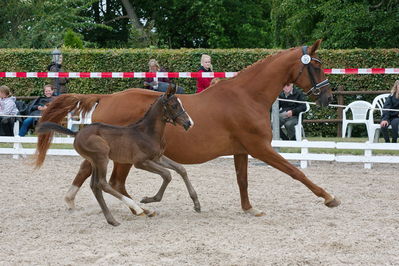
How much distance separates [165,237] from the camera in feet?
20.4

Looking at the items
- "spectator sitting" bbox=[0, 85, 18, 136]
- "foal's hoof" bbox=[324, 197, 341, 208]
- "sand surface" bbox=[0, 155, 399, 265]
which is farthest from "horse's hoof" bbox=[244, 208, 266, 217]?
"spectator sitting" bbox=[0, 85, 18, 136]

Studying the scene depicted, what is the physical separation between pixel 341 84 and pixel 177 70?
3.86 m

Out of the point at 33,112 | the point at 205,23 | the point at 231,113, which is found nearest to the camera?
the point at 231,113

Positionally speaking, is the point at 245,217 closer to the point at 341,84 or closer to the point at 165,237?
the point at 165,237

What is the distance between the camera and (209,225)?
268 inches

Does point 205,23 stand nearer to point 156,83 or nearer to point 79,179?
point 156,83

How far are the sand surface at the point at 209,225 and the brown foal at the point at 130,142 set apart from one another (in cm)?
42

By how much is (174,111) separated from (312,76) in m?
1.71

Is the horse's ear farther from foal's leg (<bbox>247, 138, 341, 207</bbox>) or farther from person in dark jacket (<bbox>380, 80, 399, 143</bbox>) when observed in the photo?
person in dark jacket (<bbox>380, 80, 399, 143</bbox>)

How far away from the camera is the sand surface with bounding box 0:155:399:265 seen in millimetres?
5516

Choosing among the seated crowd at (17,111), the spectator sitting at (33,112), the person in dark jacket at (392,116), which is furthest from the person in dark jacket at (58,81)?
the person in dark jacket at (392,116)

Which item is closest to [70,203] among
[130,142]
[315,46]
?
[130,142]

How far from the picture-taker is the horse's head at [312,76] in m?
7.57

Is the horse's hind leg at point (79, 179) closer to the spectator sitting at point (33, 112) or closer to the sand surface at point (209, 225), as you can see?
the sand surface at point (209, 225)
